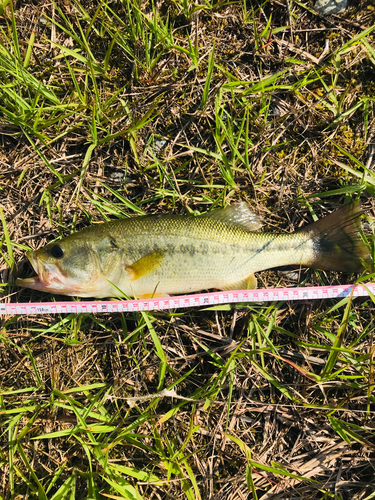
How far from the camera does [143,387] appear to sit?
3473mm

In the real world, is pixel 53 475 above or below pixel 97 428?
below

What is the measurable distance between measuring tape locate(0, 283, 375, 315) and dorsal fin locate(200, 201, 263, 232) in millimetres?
744

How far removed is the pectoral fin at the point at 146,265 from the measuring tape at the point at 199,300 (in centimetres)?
32

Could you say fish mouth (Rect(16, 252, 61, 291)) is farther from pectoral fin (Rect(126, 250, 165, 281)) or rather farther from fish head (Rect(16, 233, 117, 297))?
pectoral fin (Rect(126, 250, 165, 281))

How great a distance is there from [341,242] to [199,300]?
1689 mm

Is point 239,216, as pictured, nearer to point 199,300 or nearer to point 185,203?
point 185,203

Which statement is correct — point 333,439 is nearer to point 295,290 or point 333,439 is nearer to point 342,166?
point 295,290

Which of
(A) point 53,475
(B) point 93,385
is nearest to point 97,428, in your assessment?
(B) point 93,385

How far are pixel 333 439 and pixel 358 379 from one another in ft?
2.35

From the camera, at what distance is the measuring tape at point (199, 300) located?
3.29 m

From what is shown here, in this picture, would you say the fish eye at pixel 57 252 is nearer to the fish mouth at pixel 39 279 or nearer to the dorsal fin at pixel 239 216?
the fish mouth at pixel 39 279

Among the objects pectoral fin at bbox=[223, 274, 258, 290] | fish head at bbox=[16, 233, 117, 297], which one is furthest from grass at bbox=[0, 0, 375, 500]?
fish head at bbox=[16, 233, 117, 297]

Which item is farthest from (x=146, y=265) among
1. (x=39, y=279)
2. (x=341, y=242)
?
(x=341, y=242)

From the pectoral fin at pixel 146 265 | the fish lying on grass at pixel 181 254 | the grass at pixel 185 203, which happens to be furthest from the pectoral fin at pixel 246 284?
the pectoral fin at pixel 146 265
